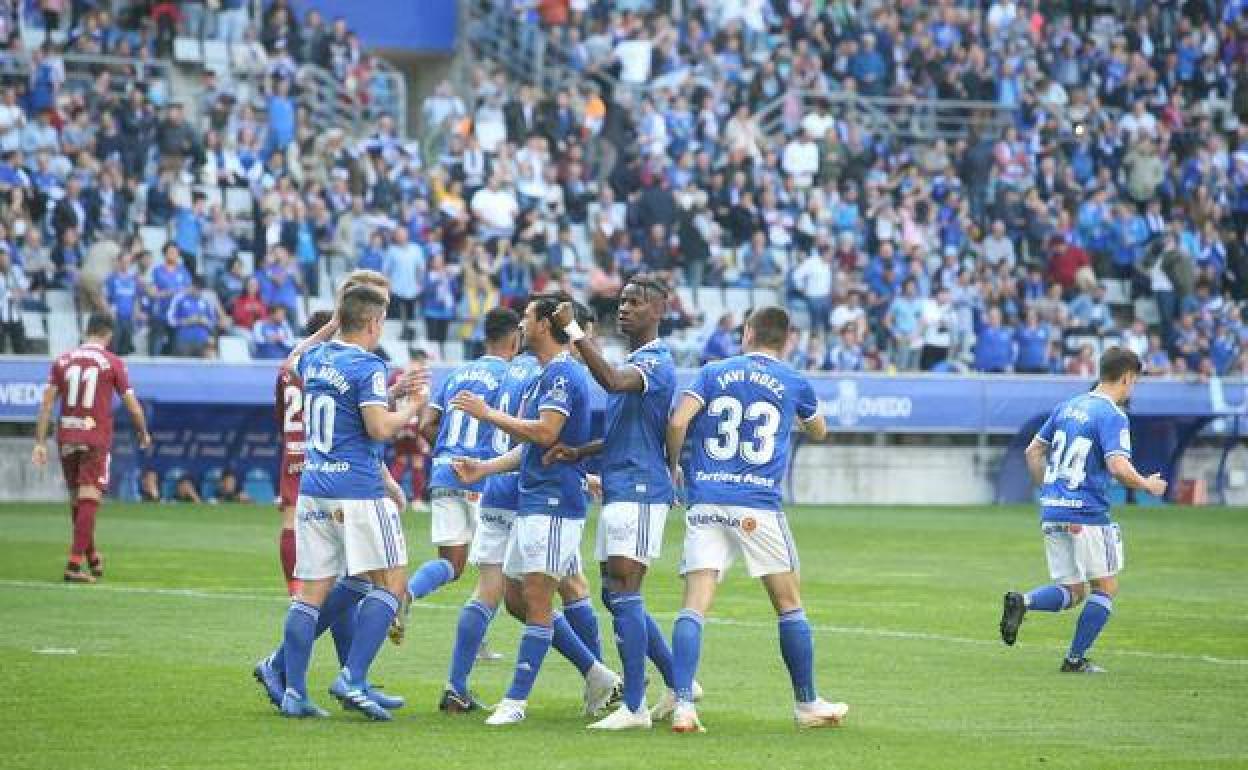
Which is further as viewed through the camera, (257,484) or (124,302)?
(257,484)

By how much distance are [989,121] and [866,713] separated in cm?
3367

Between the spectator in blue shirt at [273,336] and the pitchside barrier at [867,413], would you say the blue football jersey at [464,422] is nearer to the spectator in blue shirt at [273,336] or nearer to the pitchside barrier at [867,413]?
the pitchside barrier at [867,413]

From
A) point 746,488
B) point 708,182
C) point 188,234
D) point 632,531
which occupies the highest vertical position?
point 708,182

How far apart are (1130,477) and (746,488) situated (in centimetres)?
368

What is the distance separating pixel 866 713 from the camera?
12516mm

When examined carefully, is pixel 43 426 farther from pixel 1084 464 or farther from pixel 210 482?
pixel 210 482

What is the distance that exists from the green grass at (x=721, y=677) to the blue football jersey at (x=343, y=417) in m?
1.18

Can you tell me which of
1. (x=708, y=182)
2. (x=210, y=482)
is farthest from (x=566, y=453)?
(x=708, y=182)

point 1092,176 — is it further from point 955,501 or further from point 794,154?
point 955,501

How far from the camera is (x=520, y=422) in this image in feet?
38.6

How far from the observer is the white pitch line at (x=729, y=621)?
1566cm

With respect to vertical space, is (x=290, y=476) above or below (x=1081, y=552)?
above

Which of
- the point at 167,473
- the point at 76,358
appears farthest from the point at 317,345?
the point at 167,473

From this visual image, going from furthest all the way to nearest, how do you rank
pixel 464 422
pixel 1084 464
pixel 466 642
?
pixel 1084 464 → pixel 464 422 → pixel 466 642
